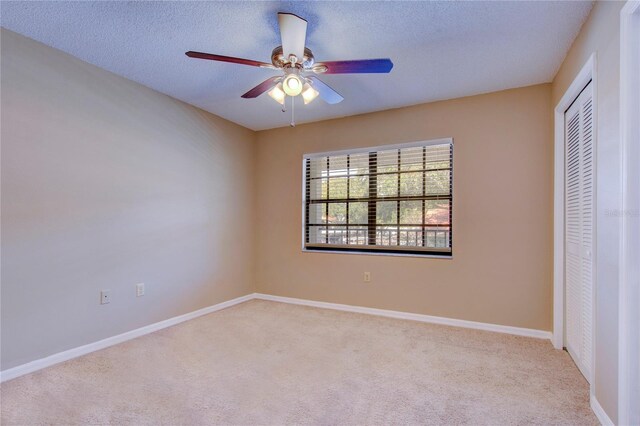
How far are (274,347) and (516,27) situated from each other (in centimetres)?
302

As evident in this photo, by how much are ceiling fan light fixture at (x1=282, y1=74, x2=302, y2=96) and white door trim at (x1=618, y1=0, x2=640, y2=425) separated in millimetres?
1666

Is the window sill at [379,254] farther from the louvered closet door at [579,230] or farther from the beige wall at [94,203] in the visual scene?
the beige wall at [94,203]

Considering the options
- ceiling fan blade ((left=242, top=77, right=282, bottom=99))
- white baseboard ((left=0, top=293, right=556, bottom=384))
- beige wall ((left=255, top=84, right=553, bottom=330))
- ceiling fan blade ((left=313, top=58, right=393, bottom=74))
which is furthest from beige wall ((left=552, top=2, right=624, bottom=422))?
ceiling fan blade ((left=242, top=77, right=282, bottom=99))

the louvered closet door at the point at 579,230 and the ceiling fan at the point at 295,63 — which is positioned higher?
the ceiling fan at the point at 295,63

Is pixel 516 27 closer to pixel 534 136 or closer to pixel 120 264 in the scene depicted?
pixel 534 136

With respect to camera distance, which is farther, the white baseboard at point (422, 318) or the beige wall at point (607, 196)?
the white baseboard at point (422, 318)

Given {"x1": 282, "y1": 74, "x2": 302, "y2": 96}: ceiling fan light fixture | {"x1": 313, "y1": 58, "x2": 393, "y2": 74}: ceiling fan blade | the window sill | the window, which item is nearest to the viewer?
{"x1": 313, "y1": 58, "x2": 393, "y2": 74}: ceiling fan blade

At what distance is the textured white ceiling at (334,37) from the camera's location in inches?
78.6

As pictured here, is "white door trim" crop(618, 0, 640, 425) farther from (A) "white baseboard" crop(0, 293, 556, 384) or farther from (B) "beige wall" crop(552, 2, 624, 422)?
(A) "white baseboard" crop(0, 293, 556, 384)

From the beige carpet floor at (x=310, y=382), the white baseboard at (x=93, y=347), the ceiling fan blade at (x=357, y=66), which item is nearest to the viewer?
the beige carpet floor at (x=310, y=382)

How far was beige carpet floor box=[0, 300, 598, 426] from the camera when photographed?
1.83 meters

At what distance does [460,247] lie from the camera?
11.1 ft

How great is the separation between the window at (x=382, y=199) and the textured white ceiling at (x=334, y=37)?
84 centimetres

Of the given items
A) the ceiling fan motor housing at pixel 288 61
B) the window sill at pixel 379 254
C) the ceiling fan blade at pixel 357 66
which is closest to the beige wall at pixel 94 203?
the window sill at pixel 379 254
